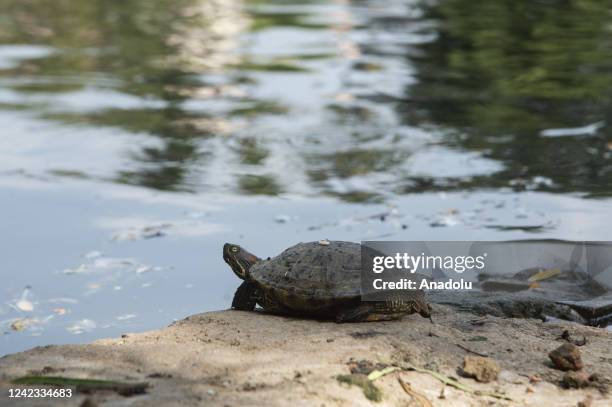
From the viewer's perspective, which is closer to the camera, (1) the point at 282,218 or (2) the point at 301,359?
(2) the point at 301,359

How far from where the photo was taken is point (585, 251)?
5.48m

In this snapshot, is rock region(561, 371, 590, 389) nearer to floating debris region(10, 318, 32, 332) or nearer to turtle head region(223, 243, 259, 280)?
turtle head region(223, 243, 259, 280)

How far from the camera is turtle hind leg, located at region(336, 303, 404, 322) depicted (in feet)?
13.1

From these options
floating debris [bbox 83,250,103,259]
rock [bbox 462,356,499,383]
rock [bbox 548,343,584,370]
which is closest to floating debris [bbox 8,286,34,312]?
floating debris [bbox 83,250,103,259]

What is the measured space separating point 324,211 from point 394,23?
27.8 feet

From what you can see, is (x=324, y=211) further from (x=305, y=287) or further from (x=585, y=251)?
(x=305, y=287)

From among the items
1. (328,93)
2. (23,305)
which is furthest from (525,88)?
(23,305)

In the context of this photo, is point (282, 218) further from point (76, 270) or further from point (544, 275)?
point (544, 275)

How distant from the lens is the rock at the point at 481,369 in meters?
3.47

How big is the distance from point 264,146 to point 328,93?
6.86 ft

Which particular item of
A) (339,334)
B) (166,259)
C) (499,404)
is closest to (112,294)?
(166,259)

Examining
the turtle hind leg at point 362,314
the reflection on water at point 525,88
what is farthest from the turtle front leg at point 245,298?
the reflection on water at point 525,88

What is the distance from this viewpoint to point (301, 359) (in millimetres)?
3539

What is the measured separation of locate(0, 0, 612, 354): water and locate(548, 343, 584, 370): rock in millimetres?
1834
